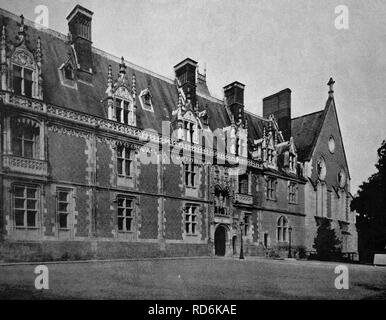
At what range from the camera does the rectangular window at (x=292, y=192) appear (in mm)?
24031

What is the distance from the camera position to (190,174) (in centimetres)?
1916

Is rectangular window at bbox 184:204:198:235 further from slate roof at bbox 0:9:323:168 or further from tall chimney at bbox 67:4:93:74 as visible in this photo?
tall chimney at bbox 67:4:93:74

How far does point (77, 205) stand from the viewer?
14.4 meters

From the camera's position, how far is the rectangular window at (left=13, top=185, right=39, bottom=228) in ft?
40.1

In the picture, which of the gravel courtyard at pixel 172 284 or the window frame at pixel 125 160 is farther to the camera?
the window frame at pixel 125 160

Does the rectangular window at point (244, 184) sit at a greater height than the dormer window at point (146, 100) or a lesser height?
lesser

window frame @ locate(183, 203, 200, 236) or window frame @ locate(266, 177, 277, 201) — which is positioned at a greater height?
window frame @ locate(266, 177, 277, 201)

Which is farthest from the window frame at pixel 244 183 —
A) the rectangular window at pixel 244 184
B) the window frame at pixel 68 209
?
the window frame at pixel 68 209

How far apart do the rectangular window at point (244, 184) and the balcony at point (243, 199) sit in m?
0.33

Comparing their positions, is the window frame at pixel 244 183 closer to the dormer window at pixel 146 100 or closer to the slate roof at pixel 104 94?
the slate roof at pixel 104 94

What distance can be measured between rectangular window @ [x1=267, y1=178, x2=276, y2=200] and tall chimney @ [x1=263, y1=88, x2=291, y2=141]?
4.52m

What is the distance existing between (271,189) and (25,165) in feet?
49.0

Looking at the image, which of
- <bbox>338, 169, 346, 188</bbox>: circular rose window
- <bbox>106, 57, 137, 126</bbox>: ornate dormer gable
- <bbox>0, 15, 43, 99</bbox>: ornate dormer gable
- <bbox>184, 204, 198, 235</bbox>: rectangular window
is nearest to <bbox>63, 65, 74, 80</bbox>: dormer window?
<bbox>106, 57, 137, 126</bbox>: ornate dormer gable

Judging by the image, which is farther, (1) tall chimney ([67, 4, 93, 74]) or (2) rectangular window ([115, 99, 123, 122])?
(2) rectangular window ([115, 99, 123, 122])
